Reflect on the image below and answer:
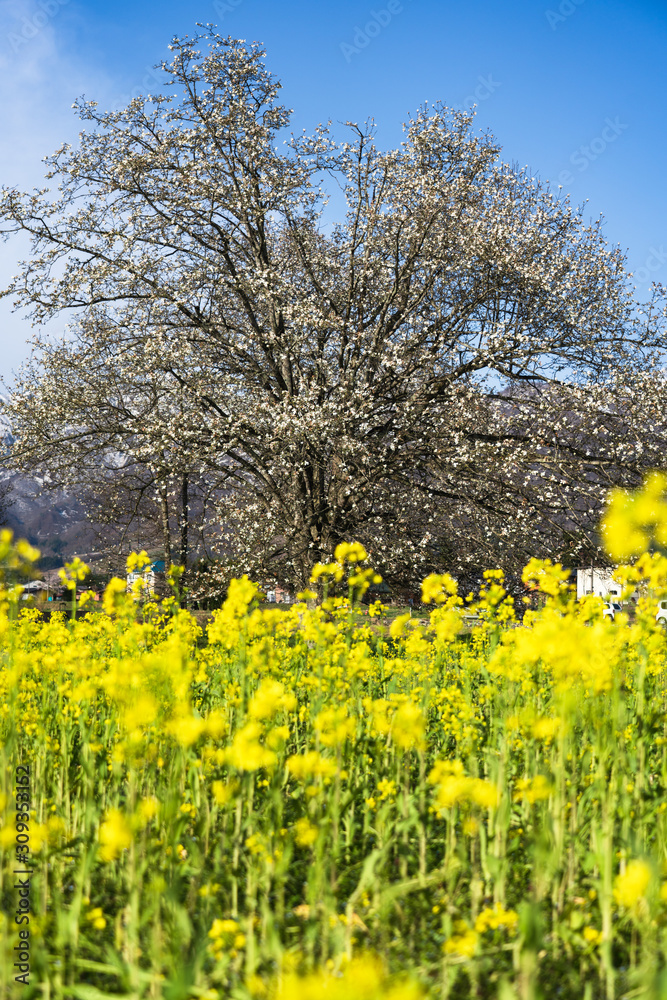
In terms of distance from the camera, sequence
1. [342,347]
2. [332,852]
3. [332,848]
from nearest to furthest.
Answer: [332,852]
[332,848]
[342,347]

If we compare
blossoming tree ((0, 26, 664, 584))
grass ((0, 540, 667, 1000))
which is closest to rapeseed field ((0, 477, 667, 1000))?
grass ((0, 540, 667, 1000))

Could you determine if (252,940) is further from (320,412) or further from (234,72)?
(234,72)

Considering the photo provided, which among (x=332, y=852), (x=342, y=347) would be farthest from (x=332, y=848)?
(x=342, y=347)

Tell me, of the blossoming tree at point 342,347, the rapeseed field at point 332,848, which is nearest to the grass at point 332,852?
the rapeseed field at point 332,848

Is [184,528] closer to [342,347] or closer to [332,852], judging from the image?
[342,347]

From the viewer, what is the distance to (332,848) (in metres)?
2.31

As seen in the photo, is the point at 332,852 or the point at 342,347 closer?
the point at 332,852

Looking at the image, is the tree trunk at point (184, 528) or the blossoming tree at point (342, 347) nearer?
the blossoming tree at point (342, 347)

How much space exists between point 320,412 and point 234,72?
5229 millimetres

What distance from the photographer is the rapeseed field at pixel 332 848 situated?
73.0 inches

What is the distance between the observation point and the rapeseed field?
185 centimetres

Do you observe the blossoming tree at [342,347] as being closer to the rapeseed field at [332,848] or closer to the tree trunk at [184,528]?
the tree trunk at [184,528]

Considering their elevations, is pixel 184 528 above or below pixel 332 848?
above

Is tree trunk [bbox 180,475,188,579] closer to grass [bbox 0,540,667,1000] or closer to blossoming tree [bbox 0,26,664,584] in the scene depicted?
blossoming tree [bbox 0,26,664,584]
